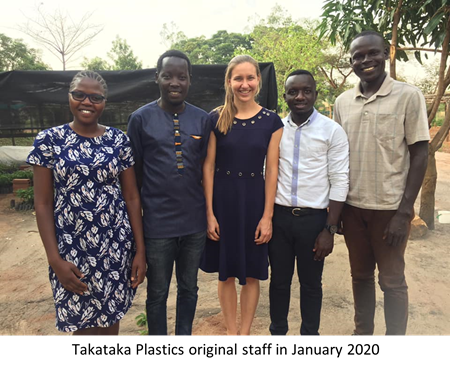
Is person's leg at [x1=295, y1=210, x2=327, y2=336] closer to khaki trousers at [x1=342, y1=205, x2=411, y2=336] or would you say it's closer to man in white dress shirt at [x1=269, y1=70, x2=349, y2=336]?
man in white dress shirt at [x1=269, y1=70, x2=349, y2=336]

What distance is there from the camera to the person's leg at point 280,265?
203cm

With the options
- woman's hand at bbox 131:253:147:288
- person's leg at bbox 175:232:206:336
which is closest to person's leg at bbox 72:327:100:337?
woman's hand at bbox 131:253:147:288

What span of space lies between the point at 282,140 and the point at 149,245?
1.04 metres

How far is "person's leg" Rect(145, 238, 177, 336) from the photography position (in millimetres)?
1845

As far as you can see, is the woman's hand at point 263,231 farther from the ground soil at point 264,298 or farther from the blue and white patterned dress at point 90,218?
the ground soil at point 264,298

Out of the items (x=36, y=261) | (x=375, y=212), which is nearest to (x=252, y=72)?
(x=375, y=212)

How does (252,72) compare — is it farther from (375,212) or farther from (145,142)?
(375,212)

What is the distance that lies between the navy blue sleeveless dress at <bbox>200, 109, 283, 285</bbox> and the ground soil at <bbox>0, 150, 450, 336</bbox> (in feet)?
2.48

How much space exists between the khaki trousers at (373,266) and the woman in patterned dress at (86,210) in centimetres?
142

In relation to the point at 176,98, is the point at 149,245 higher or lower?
lower

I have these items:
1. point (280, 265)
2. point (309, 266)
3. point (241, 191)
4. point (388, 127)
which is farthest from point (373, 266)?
point (241, 191)

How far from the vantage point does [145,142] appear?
1.80m

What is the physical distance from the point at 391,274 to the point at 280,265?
2.33 feet

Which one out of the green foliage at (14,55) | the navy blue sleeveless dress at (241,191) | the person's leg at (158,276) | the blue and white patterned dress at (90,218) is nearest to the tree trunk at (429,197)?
the navy blue sleeveless dress at (241,191)
